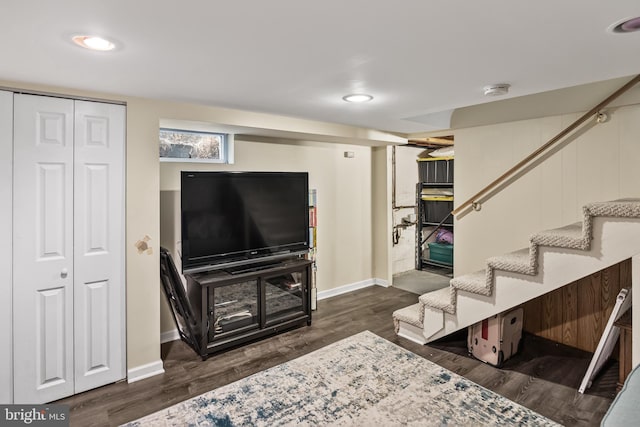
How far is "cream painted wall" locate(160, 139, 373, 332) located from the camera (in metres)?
3.92

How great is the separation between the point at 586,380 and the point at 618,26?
2.28 meters

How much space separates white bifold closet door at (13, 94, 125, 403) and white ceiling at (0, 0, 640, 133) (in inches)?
11.5

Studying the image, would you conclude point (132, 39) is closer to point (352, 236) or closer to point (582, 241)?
point (582, 241)

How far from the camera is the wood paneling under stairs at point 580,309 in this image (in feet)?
9.72

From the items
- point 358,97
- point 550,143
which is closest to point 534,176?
point 550,143

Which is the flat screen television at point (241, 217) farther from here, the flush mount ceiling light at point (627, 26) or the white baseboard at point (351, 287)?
the flush mount ceiling light at point (627, 26)

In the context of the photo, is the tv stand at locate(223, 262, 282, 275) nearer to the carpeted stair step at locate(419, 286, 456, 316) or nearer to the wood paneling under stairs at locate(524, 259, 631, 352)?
the carpeted stair step at locate(419, 286, 456, 316)

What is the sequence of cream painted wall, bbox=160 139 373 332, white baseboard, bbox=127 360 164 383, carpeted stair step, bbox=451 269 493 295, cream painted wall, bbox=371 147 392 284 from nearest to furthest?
white baseboard, bbox=127 360 164 383
carpeted stair step, bbox=451 269 493 295
cream painted wall, bbox=160 139 373 332
cream painted wall, bbox=371 147 392 284

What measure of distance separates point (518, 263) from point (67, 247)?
10.5ft

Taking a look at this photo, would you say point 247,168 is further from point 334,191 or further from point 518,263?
point 518,263

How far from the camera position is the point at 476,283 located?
2.89 m

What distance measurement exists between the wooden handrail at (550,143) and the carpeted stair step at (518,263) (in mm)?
957

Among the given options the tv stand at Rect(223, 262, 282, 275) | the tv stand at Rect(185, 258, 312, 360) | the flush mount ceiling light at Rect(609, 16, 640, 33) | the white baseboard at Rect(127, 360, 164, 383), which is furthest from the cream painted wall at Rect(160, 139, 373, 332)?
the flush mount ceiling light at Rect(609, 16, 640, 33)

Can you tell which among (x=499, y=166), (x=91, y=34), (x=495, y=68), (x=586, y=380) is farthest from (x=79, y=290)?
(x=499, y=166)
